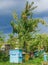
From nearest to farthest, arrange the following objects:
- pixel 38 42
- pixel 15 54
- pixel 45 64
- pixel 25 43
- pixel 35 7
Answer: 1. pixel 45 64
2. pixel 15 54
3. pixel 38 42
4. pixel 25 43
5. pixel 35 7

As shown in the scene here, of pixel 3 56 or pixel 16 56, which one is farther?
pixel 3 56

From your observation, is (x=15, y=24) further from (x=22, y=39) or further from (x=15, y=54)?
(x=15, y=54)

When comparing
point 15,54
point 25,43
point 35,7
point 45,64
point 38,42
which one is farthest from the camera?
point 35,7

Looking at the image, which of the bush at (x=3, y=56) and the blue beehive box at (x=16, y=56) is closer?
the blue beehive box at (x=16, y=56)

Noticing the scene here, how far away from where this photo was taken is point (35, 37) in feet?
108

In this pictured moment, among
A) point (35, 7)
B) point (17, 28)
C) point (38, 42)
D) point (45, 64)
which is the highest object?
point (35, 7)

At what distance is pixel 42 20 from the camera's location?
113 ft

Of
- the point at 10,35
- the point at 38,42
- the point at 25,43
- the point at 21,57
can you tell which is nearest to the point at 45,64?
the point at 21,57

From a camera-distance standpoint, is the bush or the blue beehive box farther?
the bush

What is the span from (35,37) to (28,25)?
2.25 metres

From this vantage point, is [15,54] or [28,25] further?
[28,25]

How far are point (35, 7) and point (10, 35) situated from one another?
5088mm

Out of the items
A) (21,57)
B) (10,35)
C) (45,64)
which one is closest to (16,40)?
(10,35)

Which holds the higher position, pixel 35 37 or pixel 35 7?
pixel 35 7
